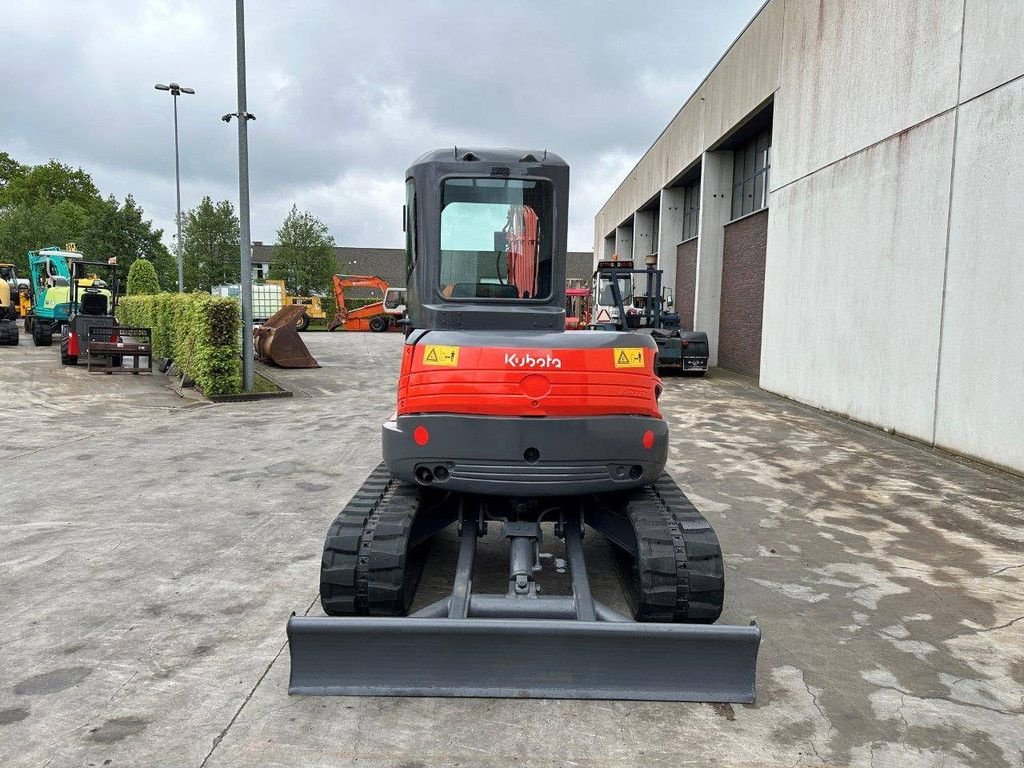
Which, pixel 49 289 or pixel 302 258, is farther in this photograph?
pixel 302 258

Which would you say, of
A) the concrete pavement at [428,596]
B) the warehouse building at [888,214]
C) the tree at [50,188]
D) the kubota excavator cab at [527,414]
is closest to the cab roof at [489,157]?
the kubota excavator cab at [527,414]

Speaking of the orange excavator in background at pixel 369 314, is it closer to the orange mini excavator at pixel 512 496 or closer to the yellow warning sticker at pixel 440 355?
the orange mini excavator at pixel 512 496

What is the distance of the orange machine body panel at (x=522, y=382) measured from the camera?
3.95m

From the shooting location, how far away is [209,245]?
53.5 metres

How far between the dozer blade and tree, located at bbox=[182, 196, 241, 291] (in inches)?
2123

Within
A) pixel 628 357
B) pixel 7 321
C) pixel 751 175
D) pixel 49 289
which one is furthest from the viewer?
pixel 49 289

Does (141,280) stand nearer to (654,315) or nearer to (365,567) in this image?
(654,315)

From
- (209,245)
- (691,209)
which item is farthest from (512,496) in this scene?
(209,245)

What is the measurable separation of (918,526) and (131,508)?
6.90 meters

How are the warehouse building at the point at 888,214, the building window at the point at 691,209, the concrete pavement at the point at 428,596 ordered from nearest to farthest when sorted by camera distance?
the concrete pavement at the point at 428,596
the warehouse building at the point at 888,214
the building window at the point at 691,209

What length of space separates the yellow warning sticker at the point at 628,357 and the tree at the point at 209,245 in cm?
5373

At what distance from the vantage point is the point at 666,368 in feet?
62.8

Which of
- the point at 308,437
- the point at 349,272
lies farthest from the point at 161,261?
the point at 308,437

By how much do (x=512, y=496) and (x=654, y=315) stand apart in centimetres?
1659
